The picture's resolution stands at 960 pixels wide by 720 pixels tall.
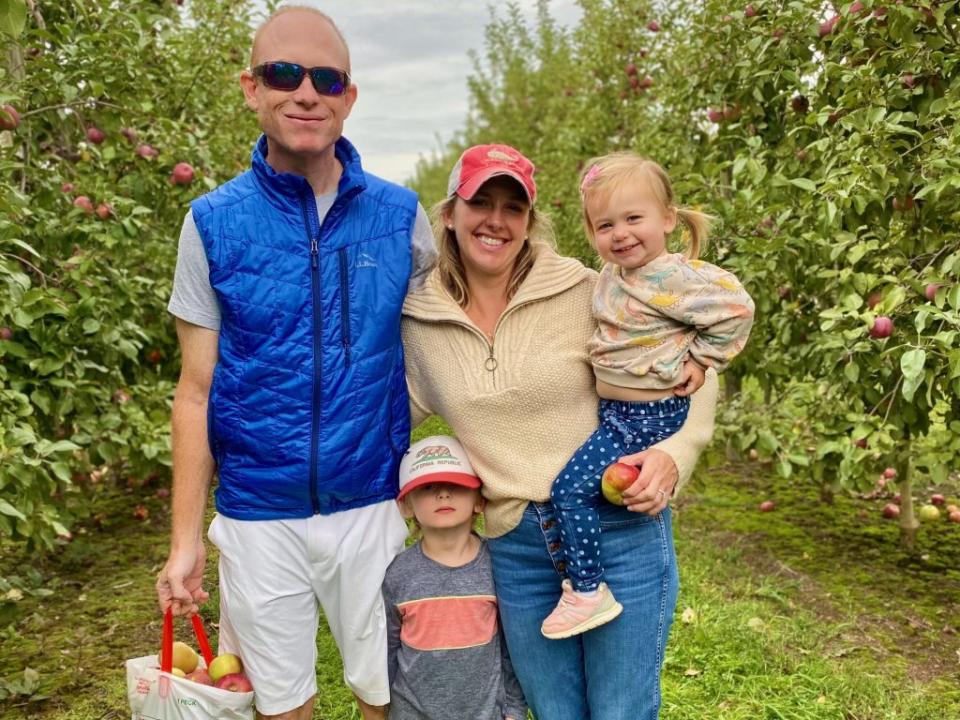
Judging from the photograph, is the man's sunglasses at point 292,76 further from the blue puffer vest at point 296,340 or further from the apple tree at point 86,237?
the apple tree at point 86,237

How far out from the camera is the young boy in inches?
78.0

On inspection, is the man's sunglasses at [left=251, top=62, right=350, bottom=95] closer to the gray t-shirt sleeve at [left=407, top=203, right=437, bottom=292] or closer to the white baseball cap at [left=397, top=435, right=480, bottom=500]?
the gray t-shirt sleeve at [left=407, top=203, right=437, bottom=292]

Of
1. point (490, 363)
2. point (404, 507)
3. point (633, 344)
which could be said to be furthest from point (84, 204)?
point (633, 344)

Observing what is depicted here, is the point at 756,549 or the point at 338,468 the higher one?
the point at 338,468

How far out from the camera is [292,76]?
181 centimetres

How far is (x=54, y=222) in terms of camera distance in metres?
3.56

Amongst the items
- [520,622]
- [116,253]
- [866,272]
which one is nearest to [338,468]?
[520,622]

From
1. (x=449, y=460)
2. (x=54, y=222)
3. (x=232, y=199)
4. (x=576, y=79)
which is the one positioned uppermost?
(x=576, y=79)

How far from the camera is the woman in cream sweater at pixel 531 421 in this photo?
1.90 m

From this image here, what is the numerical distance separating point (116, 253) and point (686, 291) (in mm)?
2671

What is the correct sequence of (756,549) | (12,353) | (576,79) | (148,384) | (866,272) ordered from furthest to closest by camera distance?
(576,79) → (756,549) → (148,384) → (866,272) → (12,353)

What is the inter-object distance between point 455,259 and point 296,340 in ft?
1.34

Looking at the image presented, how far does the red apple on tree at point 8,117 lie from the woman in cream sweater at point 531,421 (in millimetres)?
1982

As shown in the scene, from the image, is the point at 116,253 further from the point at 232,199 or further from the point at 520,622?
the point at 520,622
